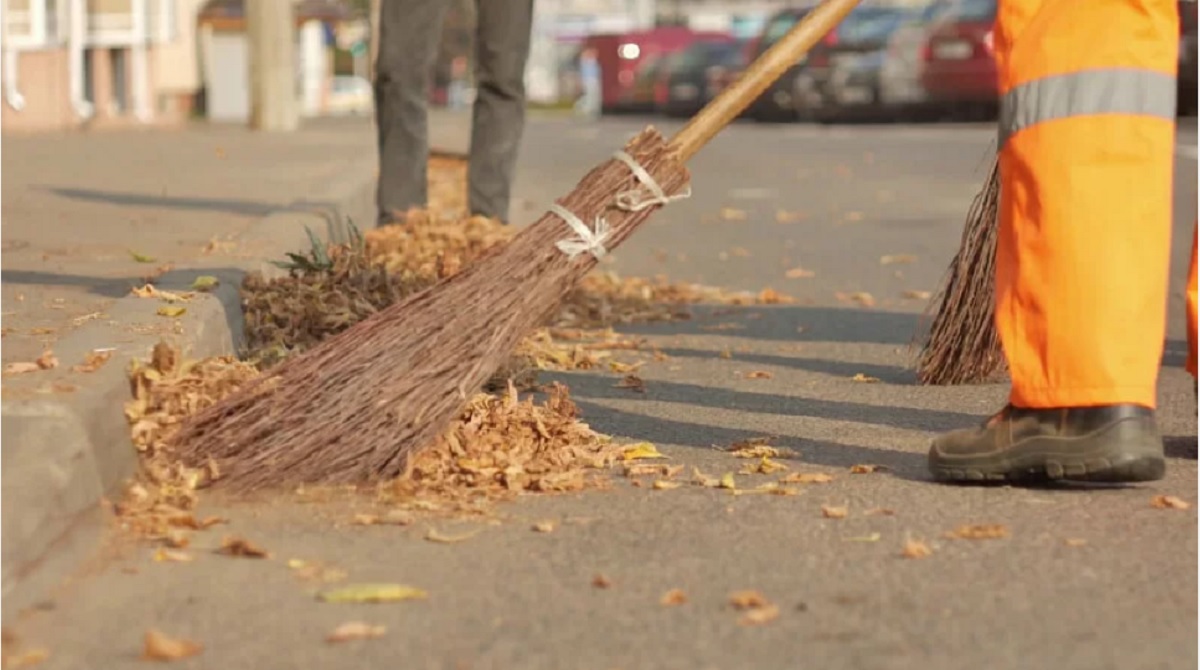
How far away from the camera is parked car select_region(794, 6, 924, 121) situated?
28.6 metres

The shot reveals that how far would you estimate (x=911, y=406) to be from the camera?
530 cm

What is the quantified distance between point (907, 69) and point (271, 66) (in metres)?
8.89

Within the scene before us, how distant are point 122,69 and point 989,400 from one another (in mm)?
30844

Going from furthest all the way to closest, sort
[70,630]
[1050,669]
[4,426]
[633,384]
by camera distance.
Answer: [633,384]
[4,426]
[70,630]
[1050,669]

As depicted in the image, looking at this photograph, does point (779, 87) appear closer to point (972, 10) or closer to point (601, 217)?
point (972, 10)

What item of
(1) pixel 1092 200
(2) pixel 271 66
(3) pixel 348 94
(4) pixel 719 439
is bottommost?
(3) pixel 348 94

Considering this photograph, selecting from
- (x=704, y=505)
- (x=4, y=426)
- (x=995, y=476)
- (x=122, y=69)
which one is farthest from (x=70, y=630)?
(x=122, y=69)

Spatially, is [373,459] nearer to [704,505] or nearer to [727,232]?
[704,505]

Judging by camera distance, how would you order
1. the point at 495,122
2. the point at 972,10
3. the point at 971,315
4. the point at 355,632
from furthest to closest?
the point at 972,10
the point at 495,122
the point at 971,315
the point at 355,632

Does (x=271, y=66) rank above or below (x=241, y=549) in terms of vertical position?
below

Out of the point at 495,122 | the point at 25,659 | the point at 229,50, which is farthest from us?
the point at 229,50

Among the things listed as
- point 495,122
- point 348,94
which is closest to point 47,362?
point 495,122

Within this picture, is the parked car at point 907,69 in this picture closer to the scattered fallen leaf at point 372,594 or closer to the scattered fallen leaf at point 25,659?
the scattered fallen leaf at point 372,594

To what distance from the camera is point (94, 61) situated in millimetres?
32750
